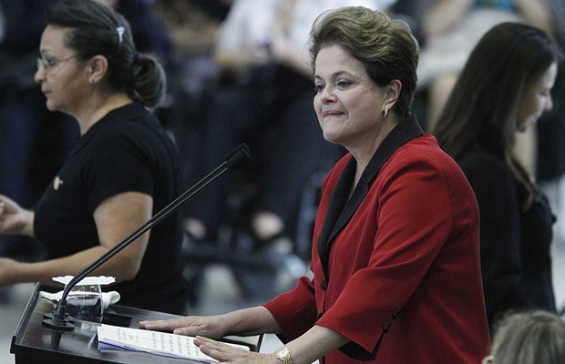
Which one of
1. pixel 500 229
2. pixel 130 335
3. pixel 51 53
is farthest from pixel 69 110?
pixel 500 229

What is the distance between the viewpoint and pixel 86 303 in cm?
261

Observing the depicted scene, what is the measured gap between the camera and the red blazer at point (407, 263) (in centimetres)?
225

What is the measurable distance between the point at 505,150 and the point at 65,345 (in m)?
1.35

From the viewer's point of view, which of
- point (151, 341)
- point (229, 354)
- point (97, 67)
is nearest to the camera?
point (229, 354)

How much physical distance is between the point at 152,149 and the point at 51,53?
1.41 feet

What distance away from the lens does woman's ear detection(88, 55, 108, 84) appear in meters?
3.17

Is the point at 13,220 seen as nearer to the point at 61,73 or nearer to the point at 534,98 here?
the point at 61,73

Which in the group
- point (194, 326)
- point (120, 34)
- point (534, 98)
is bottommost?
point (194, 326)

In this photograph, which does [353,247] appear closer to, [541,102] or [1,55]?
[541,102]

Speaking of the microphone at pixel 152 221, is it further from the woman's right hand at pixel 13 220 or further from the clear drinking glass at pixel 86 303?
the woman's right hand at pixel 13 220

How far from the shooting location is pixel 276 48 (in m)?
5.34

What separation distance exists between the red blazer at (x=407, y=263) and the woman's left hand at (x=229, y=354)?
0.47 feet

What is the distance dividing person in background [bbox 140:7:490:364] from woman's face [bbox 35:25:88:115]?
35.6 inches

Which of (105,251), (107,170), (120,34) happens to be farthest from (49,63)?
(105,251)
